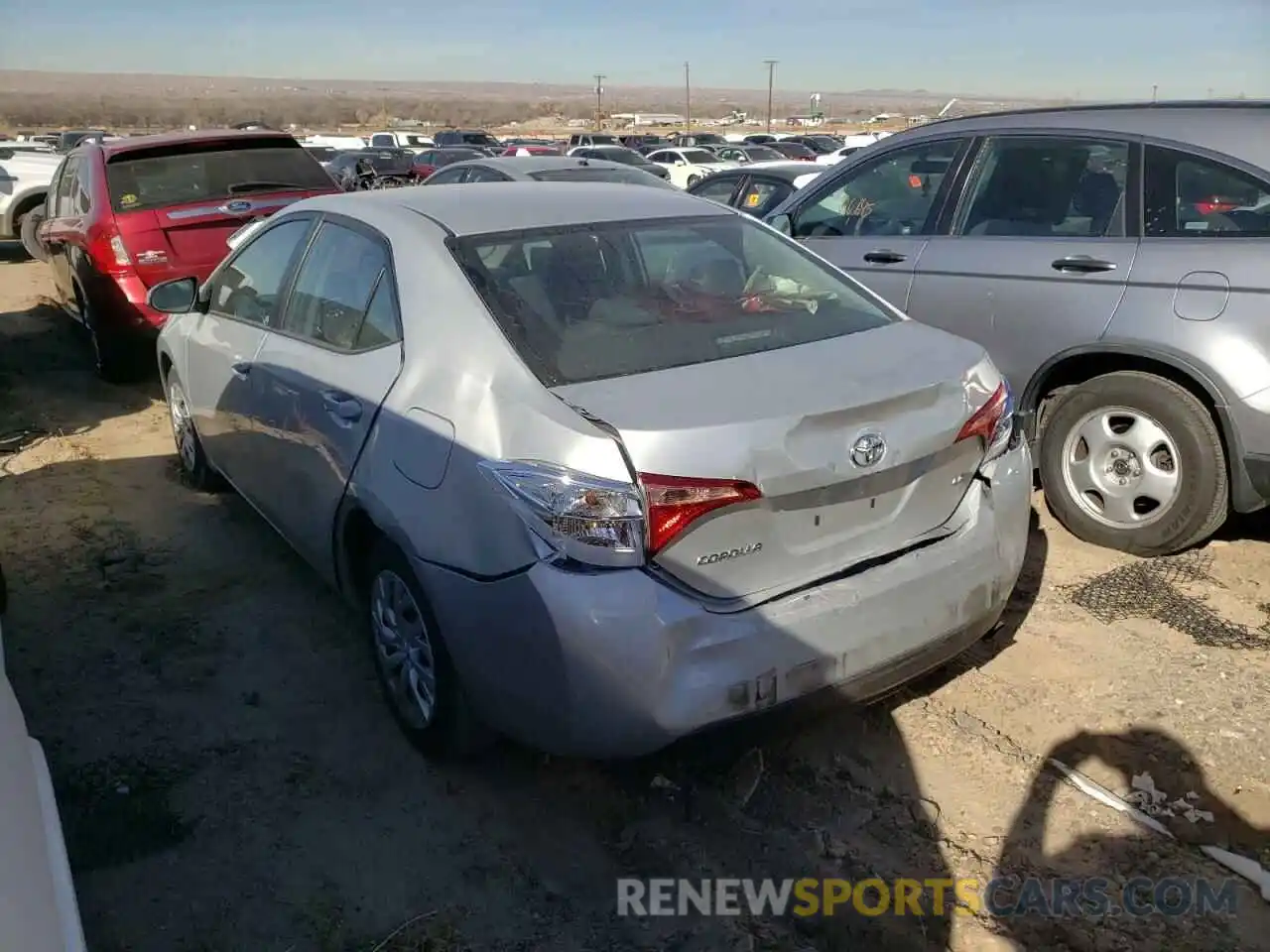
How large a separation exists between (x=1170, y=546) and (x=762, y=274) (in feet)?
6.94

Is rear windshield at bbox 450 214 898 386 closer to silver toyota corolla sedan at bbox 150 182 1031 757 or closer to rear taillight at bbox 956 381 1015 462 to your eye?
silver toyota corolla sedan at bbox 150 182 1031 757

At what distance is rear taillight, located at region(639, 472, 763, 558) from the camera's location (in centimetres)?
239

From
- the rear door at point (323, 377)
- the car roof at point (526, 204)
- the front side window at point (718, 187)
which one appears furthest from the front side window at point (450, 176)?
the rear door at point (323, 377)

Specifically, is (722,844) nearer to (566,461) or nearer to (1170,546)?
(566,461)

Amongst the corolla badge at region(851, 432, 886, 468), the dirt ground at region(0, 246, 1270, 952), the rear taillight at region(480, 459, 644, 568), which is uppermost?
the corolla badge at region(851, 432, 886, 468)

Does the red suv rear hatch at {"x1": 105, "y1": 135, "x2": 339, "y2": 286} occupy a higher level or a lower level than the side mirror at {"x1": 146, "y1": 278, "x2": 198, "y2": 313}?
higher

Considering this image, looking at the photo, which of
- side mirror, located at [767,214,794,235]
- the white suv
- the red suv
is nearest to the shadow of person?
side mirror, located at [767,214,794,235]

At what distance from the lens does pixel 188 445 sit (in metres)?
5.43

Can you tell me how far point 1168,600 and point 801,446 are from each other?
7.44 ft

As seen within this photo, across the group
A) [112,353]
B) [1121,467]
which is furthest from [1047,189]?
[112,353]

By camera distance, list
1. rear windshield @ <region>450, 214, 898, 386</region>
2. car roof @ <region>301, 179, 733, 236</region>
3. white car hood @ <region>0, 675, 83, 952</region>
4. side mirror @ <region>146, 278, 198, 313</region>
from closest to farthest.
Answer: white car hood @ <region>0, 675, 83, 952</region> < rear windshield @ <region>450, 214, 898, 386</region> < car roof @ <region>301, 179, 733, 236</region> < side mirror @ <region>146, 278, 198, 313</region>

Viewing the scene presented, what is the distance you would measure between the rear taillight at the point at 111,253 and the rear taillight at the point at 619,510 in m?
5.59

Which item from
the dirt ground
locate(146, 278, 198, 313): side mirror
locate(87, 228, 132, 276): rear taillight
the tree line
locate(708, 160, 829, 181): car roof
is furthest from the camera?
the tree line

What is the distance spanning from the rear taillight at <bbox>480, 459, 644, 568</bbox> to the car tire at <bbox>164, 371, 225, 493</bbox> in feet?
10.4
